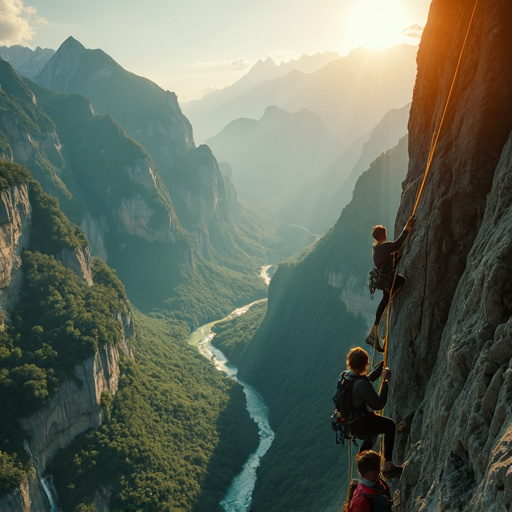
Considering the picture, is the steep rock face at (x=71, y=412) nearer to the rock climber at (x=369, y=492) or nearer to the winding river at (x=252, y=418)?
the winding river at (x=252, y=418)

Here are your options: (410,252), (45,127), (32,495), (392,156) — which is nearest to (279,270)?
(392,156)

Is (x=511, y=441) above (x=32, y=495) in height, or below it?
above

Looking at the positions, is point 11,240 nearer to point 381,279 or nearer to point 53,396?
point 53,396

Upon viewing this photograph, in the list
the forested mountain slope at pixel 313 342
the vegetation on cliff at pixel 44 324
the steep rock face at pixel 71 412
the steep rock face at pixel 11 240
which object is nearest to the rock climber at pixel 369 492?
the vegetation on cliff at pixel 44 324

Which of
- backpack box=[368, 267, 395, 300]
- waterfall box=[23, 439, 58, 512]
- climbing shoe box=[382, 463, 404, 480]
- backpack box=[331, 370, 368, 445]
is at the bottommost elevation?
waterfall box=[23, 439, 58, 512]

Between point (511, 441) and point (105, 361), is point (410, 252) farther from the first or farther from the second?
point (105, 361)

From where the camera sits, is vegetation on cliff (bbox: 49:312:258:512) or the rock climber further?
vegetation on cliff (bbox: 49:312:258:512)

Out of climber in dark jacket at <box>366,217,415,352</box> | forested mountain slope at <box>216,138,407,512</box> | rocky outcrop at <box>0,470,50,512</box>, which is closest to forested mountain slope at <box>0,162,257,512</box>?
rocky outcrop at <box>0,470,50,512</box>

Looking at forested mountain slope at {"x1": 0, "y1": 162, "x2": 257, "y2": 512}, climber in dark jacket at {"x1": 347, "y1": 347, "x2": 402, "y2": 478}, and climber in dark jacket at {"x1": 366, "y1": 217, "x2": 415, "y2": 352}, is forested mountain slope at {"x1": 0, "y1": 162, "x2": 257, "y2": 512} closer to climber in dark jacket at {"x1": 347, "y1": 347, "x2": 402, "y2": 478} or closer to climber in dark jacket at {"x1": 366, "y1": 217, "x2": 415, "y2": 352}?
climber in dark jacket at {"x1": 366, "y1": 217, "x2": 415, "y2": 352}
